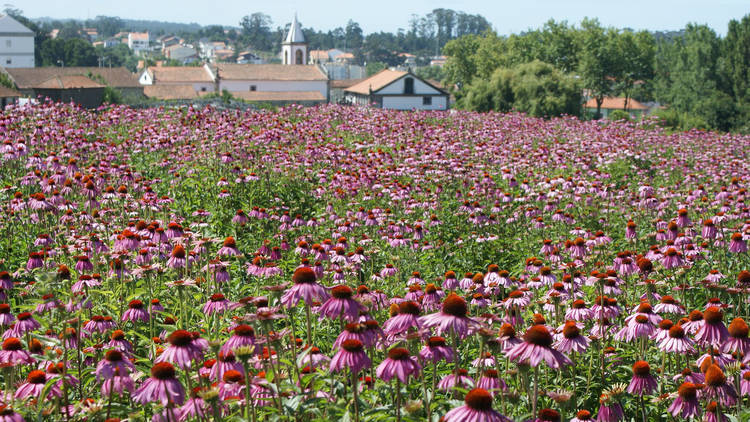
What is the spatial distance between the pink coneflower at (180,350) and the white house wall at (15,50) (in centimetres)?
12918

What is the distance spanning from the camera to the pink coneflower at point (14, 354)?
12.5 ft

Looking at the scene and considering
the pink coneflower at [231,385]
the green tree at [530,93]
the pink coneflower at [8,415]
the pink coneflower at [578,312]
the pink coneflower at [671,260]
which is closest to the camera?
the pink coneflower at [8,415]

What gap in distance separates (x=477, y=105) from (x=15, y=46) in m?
96.8

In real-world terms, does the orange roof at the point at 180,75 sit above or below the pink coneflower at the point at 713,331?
above

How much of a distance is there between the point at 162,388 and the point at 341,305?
100 centimetres

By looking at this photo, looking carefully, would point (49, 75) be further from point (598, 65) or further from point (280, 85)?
point (598, 65)

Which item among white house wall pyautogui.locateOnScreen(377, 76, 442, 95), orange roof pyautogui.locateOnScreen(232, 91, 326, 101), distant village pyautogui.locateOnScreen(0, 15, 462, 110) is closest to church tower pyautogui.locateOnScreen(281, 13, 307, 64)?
distant village pyautogui.locateOnScreen(0, 15, 462, 110)

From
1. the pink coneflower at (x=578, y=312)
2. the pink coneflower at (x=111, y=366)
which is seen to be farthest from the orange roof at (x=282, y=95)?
the pink coneflower at (x=111, y=366)

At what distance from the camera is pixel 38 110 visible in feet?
56.2

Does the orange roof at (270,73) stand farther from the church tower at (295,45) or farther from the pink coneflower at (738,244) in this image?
the pink coneflower at (738,244)

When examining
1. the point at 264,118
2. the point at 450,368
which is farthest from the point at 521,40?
the point at 450,368

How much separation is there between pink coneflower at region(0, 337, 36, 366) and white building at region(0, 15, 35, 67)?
5050 inches

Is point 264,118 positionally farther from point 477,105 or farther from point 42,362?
point 477,105

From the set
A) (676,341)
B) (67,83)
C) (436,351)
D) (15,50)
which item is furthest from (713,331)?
(15,50)
